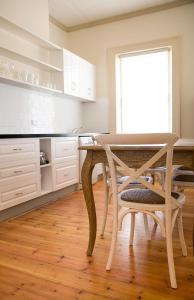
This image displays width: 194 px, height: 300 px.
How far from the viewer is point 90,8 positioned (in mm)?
4230

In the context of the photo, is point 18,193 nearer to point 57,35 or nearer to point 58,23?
point 57,35

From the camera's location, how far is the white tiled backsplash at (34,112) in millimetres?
3158

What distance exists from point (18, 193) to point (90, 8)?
136 inches

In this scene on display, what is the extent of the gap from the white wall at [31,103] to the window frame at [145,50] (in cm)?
90

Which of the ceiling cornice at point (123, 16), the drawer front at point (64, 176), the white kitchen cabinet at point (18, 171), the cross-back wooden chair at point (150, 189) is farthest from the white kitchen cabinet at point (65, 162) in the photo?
the ceiling cornice at point (123, 16)

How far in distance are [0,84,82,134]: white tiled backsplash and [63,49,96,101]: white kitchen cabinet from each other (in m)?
0.32

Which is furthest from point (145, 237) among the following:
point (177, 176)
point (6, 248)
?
point (6, 248)

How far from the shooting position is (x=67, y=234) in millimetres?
2094

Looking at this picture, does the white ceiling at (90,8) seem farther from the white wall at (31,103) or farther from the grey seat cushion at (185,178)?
the grey seat cushion at (185,178)

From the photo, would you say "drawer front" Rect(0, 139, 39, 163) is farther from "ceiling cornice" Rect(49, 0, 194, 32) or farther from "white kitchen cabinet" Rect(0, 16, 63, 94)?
"ceiling cornice" Rect(49, 0, 194, 32)

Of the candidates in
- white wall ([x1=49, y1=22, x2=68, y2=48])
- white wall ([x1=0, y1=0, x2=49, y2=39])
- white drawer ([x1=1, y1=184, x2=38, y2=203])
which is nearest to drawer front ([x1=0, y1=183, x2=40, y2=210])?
white drawer ([x1=1, y1=184, x2=38, y2=203])

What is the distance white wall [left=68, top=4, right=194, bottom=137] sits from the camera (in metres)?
4.13

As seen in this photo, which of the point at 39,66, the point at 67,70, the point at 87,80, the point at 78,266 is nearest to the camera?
the point at 78,266

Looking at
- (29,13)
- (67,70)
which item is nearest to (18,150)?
(67,70)
